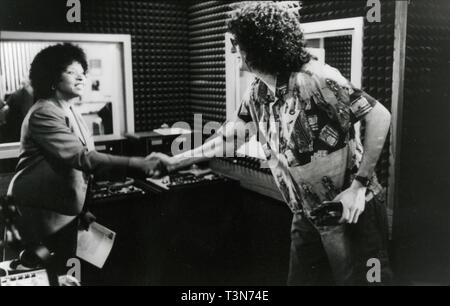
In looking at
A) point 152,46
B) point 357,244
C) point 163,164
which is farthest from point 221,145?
point 152,46

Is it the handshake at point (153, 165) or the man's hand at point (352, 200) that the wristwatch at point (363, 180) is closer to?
the man's hand at point (352, 200)

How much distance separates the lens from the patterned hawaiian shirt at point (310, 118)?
5.37ft

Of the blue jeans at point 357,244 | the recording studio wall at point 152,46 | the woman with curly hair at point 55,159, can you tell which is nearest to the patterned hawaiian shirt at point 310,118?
the blue jeans at point 357,244

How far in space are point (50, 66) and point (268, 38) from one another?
0.94 meters

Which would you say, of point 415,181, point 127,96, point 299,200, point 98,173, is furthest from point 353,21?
point 127,96

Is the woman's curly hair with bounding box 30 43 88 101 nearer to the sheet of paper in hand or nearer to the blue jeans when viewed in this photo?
the sheet of paper in hand

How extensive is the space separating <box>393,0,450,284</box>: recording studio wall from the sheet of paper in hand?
1.55 meters

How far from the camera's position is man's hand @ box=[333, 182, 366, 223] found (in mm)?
1677

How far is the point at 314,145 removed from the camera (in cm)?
168

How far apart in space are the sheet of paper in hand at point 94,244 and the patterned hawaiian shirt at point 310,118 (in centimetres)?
86

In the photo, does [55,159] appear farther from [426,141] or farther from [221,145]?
[426,141]

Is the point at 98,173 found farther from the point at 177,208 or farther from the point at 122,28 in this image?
the point at 122,28

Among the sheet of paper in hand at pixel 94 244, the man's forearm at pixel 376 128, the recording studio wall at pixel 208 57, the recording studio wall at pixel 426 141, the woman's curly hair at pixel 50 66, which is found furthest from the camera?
the recording studio wall at pixel 208 57

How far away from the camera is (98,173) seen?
1771 mm
